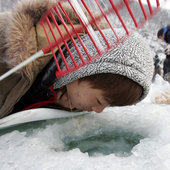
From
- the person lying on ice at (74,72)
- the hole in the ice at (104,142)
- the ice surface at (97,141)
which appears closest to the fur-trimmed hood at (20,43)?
the person lying on ice at (74,72)

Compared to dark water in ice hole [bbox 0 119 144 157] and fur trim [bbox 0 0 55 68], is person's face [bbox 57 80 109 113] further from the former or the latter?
fur trim [bbox 0 0 55 68]

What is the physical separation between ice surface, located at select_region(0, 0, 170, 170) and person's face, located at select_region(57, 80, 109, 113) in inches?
6.7

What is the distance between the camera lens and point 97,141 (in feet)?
3.46

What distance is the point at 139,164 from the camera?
741mm

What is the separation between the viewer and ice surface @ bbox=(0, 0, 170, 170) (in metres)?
0.74

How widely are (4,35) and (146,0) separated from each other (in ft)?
2.22

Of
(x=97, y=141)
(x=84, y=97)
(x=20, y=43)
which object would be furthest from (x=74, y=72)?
(x=97, y=141)

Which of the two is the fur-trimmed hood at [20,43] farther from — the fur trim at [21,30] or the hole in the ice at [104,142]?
the hole in the ice at [104,142]

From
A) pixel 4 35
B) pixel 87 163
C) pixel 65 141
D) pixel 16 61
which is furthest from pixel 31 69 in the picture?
pixel 87 163

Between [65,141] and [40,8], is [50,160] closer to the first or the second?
[65,141]

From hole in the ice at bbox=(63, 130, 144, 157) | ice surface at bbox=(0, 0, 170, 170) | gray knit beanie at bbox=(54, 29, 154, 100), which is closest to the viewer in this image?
ice surface at bbox=(0, 0, 170, 170)

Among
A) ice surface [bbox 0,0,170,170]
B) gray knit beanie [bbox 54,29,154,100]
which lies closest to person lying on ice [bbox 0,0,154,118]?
gray knit beanie [bbox 54,29,154,100]

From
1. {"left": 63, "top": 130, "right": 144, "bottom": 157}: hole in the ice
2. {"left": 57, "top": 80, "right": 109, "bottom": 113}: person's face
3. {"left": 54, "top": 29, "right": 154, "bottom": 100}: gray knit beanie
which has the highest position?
{"left": 54, "top": 29, "right": 154, "bottom": 100}: gray knit beanie

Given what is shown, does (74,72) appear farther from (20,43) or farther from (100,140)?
(100,140)
